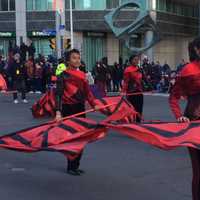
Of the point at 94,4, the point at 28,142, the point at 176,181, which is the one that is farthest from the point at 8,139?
the point at 94,4

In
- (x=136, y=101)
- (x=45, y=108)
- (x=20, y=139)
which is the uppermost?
(x=136, y=101)

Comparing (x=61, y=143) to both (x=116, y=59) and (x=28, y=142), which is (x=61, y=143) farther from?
(x=116, y=59)

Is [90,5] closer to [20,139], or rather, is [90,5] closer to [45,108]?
[45,108]

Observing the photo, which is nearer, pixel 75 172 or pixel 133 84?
pixel 75 172

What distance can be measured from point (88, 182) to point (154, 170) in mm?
1270

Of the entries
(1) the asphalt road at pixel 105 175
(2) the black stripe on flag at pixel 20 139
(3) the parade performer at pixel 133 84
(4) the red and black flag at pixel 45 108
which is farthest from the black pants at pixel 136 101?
(2) the black stripe on flag at pixel 20 139

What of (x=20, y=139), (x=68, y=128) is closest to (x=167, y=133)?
(x=68, y=128)

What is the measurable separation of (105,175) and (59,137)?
1531 mm

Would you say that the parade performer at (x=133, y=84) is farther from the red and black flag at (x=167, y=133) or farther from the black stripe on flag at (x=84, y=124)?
the red and black flag at (x=167, y=133)

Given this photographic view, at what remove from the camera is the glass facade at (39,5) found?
57094 mm

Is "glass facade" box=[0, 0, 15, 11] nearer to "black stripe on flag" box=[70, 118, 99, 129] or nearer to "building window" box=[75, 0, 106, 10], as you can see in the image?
"building window" box=[75, 0, 106, 10]

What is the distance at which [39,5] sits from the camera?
5731cm

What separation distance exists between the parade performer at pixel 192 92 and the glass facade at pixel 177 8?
55290 millimetres

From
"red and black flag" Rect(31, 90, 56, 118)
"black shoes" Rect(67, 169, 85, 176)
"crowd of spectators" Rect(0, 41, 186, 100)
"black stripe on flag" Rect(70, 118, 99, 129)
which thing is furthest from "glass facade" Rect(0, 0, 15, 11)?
"black stripe on flag" Rect(70, 118, 99, 129)
